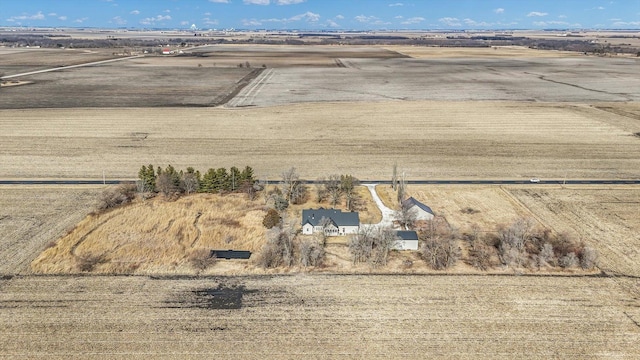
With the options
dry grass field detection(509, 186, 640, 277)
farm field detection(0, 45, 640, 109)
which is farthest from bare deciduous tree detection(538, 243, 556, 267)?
farm field detection(0, 45, 640, 109)

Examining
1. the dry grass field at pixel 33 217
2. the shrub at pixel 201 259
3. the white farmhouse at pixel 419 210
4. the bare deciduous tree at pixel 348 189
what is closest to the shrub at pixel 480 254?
the white farmhouse at pixel 419 210

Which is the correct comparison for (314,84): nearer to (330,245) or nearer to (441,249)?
(330,245)

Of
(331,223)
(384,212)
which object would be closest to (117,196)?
(331,223)

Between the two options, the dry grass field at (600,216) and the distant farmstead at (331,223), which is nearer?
the dry grass field at (600,216)

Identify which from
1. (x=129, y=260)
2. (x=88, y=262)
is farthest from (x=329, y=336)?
(x=88, y=262)

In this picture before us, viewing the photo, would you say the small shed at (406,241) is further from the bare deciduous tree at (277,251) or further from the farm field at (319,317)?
the bare deciduous tree at (277,251)

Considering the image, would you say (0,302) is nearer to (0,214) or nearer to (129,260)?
(129,260)
